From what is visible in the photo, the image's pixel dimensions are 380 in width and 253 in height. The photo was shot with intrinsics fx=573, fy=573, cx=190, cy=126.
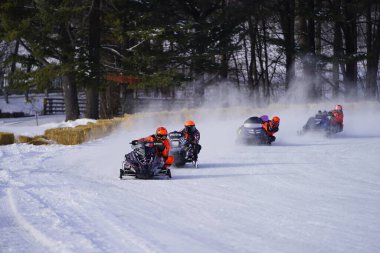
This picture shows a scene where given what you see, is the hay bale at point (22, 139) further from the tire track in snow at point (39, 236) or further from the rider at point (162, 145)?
the tire track in snow at point (39, 236)

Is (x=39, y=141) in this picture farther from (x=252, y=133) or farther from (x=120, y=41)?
(x=120, y=41)

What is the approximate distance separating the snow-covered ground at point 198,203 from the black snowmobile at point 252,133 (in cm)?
178

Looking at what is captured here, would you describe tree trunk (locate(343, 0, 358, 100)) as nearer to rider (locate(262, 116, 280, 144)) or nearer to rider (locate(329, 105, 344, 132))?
rider (locate(329, 105, 344, 132))

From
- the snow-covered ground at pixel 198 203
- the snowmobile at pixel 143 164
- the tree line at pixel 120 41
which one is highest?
the tree line at pixel 120 41

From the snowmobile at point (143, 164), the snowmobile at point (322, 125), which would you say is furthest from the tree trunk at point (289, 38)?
the snowmobile at point (143, 164)

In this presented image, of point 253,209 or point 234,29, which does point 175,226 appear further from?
point 234,29

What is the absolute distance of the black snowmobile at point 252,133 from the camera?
74.2 ft

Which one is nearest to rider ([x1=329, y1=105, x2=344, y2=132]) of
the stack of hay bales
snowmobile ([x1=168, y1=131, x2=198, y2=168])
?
the stack of hay bales

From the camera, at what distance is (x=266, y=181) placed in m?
13.9

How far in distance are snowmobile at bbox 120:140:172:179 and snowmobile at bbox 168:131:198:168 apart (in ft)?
7.13

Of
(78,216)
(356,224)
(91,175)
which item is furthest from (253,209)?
(91,175)

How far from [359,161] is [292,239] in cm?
1136

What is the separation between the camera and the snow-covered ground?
25.5 feet

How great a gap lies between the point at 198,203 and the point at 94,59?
825 inches
